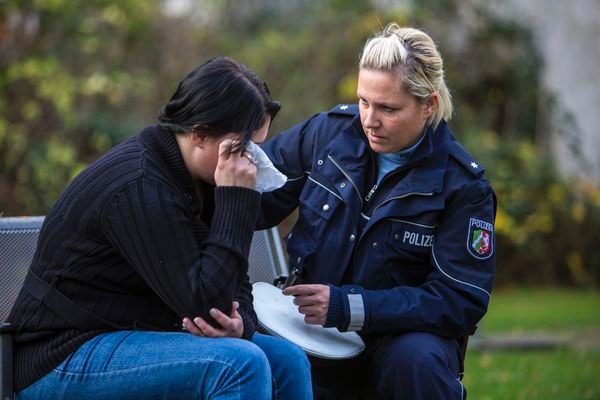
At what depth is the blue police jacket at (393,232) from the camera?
3395 millimetres

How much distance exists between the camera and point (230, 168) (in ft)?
9.70

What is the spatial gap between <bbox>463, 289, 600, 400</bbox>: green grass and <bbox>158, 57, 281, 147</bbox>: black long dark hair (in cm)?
269

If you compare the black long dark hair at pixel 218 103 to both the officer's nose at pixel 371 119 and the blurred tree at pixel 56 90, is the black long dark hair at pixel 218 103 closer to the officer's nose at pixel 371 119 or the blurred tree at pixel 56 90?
the officer's nose at pixel 371 119

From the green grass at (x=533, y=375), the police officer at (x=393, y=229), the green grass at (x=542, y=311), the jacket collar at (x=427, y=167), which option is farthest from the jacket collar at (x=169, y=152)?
the green grass at (x=542, y=311)

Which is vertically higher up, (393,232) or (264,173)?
(264,173)

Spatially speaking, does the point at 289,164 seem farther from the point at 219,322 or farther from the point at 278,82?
the point at 278,82

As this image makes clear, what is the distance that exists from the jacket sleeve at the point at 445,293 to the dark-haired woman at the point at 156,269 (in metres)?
0.50

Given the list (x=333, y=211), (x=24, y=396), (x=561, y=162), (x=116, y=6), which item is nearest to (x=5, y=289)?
(x=24, y=396)

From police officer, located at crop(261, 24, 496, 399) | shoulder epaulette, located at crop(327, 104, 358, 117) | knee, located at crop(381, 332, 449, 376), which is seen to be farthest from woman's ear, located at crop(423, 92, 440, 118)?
knee, located at crop(381, 332, 449, 376)

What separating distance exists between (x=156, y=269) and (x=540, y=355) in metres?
4.48

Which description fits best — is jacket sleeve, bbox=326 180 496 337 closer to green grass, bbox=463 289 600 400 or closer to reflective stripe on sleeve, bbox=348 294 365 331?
reflective stripe on sleeve, bbox=348 294 365 331

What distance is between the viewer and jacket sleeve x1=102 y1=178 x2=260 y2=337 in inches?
110

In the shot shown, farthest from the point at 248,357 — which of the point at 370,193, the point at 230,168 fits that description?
the point at 370,193

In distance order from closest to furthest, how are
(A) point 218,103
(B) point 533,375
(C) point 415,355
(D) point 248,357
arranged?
(D) point 248,357, (A) point 218,103, (C) point 415,355, (B) point 533,375
